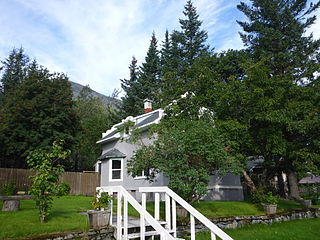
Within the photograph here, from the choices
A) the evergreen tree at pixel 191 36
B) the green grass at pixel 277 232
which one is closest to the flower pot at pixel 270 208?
the green grass at pixel 277 232

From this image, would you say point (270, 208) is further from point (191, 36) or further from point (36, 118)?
point (191, 36)

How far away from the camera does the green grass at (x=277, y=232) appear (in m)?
8.28

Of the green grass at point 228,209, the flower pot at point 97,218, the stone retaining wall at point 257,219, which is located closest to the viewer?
the flower pot at point 97,218

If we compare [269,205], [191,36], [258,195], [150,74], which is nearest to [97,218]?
[269,205]

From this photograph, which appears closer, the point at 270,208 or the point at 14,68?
the point at 270,208

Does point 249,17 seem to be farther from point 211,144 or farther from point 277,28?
point 211,144

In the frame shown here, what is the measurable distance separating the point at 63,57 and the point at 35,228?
15.1 meters

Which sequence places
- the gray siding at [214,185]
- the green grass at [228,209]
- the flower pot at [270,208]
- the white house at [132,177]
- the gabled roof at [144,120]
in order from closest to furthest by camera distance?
the green grass at [228,209] < the flower pot at [270,208] < the gray siding at [214,185] < the white house at [132,177] < the gabled roof at [144,120]

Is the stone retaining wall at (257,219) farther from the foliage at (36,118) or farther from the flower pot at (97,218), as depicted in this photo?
the foliage at (36,118)

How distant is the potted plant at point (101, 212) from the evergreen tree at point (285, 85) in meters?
8.11

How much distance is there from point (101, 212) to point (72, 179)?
15475 millimetres

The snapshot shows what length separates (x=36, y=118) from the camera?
22828 mm

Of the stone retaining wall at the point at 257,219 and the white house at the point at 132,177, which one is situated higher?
the white house at the point at 132,177

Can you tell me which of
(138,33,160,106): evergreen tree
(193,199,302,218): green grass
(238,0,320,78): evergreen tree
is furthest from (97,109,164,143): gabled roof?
(138,33,160,106): evergreen tree
